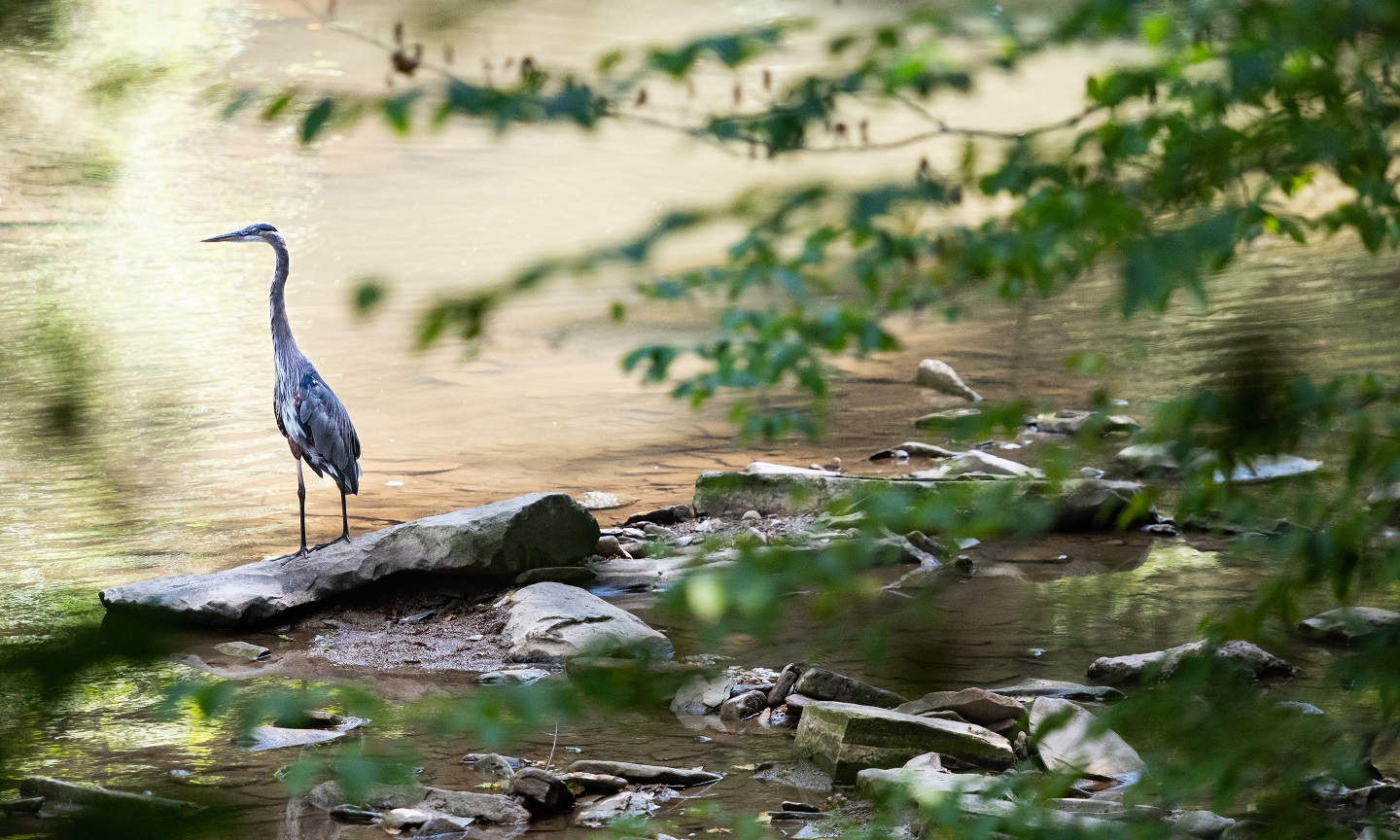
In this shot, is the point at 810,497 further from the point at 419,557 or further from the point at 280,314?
the point at 280,314

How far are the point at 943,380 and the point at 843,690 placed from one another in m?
5.91

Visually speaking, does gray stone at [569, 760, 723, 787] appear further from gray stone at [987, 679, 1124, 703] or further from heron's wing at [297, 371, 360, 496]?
heron's wing at [297, 371, 360, 496]

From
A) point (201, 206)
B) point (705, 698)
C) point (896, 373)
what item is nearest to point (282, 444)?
point (896, 373)

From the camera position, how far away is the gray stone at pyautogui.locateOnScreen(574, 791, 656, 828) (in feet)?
13.9

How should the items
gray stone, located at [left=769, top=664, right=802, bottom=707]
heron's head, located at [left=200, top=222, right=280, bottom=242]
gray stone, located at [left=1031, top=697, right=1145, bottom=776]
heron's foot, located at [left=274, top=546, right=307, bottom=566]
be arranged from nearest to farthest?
gray stone, located at [left=1031, top=697, right=1145, bottom=776], gray stone, located at [left=769, top=664, right=802, bottom=707], heron's foot, located at [left=274, top=546, right=307, bottom=566], heron's head, located at [left=200, top=222, right=280, bottom=242]

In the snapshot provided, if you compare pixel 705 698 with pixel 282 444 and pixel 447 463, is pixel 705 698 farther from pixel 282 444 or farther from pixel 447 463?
pixel 282 444

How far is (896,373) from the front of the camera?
Result: 11734mm

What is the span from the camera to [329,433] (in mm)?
7523

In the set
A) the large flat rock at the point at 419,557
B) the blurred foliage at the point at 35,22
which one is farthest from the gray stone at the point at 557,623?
the blurred foliage at the point at 35,22

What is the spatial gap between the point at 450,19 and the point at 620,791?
12.6 ft

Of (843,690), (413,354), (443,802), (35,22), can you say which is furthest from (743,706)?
(35,22)

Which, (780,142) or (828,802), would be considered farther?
(828,802)

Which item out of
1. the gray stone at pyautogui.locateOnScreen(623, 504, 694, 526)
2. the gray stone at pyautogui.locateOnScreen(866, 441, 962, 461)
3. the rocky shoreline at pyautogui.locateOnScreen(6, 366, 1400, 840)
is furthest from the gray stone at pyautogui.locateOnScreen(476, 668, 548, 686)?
the gray stone at pyautogui.locateOnScreen(866, 441, 962, 461)

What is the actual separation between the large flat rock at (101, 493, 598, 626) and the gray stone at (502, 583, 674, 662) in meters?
0.42
